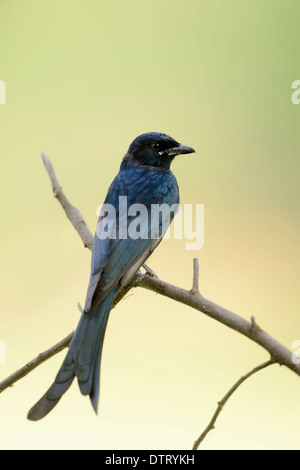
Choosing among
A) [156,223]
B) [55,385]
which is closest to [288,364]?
[55,385]

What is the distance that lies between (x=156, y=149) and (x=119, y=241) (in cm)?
104

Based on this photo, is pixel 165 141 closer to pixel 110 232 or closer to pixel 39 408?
pixel 110 232

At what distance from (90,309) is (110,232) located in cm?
57

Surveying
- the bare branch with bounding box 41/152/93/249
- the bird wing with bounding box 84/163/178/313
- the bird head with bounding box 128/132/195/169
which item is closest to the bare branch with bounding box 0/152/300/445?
the bare branch with bounding box 41/152/93/249

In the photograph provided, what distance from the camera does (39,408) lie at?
238 cm

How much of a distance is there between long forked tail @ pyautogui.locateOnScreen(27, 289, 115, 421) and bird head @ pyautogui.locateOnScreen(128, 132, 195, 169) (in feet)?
4.38

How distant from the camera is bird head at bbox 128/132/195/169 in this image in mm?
3895

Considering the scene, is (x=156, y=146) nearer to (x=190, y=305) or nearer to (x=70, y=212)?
(x=70, y=212)

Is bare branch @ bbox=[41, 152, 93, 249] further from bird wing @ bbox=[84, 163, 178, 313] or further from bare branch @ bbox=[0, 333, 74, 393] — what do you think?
bare branch @ bbox=[0, 333, 74, 393]

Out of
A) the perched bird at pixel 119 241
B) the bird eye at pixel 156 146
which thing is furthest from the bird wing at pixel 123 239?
the bird eye at pixel 156 146

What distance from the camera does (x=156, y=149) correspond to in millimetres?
3949

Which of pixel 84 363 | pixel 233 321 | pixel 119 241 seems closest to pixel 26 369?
pixel 84 363

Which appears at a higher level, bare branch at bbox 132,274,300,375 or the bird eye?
the bird eye

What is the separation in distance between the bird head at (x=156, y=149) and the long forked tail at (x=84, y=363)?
1.34m
